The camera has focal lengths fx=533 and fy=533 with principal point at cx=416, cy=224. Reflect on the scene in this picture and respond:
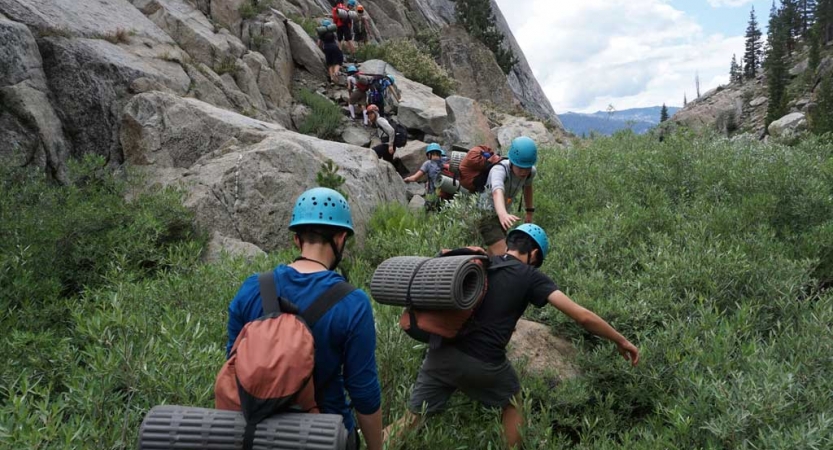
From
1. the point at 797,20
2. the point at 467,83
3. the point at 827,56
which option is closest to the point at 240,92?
the point at 467,83

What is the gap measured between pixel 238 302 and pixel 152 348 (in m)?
1.53

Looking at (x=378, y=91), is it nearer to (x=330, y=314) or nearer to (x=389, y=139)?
(x=389, y=139)

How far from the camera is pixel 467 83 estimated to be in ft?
102

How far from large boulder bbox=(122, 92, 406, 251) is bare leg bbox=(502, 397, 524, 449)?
485 cm

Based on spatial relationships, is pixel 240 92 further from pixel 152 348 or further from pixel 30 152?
pixel 152 348

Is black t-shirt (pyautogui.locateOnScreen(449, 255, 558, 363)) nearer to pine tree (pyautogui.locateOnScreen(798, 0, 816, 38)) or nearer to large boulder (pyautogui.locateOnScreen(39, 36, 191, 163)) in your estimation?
large boulder (pyautogui.locateOnScreen(39, 36, 191, 163))

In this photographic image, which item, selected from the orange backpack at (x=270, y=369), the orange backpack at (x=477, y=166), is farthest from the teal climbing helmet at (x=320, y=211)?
the orange backpack at (x=477, y=166)

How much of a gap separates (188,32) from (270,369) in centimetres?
1543

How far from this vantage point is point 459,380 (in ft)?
14.3

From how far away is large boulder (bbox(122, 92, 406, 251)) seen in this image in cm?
851

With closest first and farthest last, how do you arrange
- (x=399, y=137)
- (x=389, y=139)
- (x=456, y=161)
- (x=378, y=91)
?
1. (x=456, y=161)
2. (x=399, y=137)
3. (x=389, y=139)
4. (x=378, y=91)

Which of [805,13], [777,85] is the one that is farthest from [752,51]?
[777,85]

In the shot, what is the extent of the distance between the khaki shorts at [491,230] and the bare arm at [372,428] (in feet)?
14.0

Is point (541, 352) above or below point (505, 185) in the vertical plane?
below
